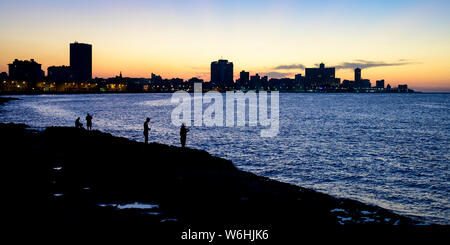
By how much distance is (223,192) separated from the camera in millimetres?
13984

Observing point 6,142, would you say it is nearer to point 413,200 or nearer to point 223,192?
point 223,192

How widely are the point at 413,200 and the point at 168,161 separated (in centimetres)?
1400

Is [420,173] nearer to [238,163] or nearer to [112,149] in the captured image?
[238,163]

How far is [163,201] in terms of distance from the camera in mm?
12219

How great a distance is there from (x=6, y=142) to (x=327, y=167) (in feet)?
83.5

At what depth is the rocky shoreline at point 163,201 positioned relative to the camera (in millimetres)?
10148

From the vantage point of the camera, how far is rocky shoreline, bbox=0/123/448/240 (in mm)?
10148
